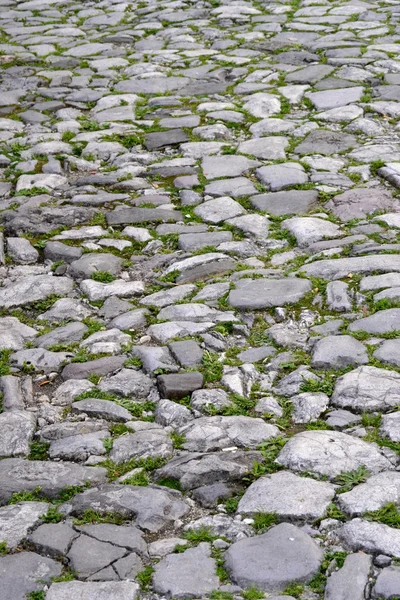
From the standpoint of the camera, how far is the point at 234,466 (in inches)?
113

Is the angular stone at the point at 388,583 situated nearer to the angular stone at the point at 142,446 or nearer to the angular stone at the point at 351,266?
the angular stone at the point at 142,446

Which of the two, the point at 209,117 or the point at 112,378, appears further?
the point at 209,117

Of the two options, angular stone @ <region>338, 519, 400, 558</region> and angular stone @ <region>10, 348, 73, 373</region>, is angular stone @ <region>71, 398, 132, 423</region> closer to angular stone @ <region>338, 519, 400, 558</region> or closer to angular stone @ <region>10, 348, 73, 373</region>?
angular stone @ <region>10, 348, 73, 373</region>

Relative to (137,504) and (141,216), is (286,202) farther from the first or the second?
(137,504)

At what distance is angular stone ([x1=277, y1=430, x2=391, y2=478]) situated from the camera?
280 centimetres

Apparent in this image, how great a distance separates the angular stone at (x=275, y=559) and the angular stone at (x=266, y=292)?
149 cm

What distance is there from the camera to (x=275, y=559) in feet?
8.00

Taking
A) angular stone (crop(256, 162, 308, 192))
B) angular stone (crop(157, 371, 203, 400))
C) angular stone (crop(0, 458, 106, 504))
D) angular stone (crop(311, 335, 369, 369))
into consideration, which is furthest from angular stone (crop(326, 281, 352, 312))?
angular stone (crop(0, 458, 106, 504))

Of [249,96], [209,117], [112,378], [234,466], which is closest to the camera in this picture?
[234,466]

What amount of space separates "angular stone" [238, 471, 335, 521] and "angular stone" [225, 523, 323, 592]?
69 mm

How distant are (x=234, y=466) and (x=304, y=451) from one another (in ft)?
0.77

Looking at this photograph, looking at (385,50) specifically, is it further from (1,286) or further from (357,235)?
(1,286)

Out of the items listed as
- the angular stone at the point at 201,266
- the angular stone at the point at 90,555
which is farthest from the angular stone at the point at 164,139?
the angular stone at the point at 90,555

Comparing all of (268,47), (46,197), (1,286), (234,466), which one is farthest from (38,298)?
(268,47)
